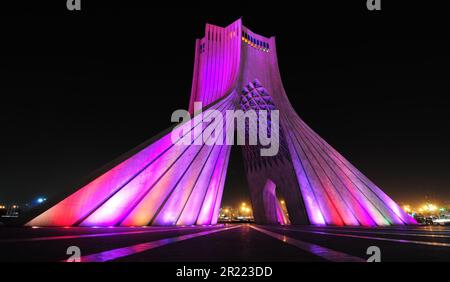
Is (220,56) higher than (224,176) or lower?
higher

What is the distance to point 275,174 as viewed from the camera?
66.2ft

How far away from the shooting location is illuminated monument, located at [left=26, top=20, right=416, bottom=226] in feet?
30.3

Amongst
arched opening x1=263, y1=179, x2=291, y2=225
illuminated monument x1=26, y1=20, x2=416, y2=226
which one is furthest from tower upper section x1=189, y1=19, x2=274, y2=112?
arched opening x1=263, y1=179, x2=291, y2=225

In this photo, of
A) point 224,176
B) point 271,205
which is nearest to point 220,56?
point 224,176

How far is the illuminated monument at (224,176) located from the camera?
30.3ft

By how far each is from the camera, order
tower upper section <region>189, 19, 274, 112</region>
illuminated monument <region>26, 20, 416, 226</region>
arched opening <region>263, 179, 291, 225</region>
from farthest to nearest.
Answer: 1. arched opening <region>263, 179, 291, 225</region>
2. tower upper section <region>189, 19, 274, 112</region>
3. illuminated monument <region>26, 20, 416, 226</region>

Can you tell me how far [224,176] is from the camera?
16281 millimetres

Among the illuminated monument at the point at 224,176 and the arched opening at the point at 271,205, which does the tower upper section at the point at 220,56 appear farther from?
the arched opening at the point at 271,205

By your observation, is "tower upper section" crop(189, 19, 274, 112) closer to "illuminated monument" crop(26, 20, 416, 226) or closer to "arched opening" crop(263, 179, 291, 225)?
"illuminated monument" crop(26, 20, 416, 226)

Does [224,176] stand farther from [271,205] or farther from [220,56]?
[271,205]

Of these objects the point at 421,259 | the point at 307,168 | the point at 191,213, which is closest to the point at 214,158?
the point at 191,213
